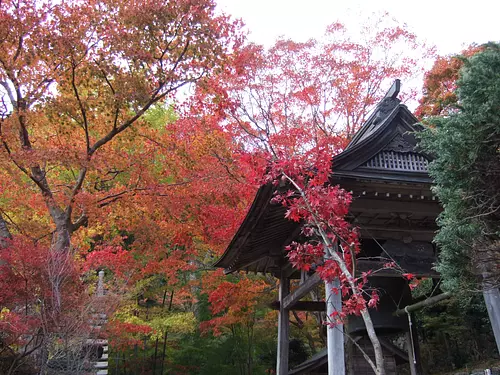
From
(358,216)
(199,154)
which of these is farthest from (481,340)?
(199,154)

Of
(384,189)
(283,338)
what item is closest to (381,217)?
(384,189)

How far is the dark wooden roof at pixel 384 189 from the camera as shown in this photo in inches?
232

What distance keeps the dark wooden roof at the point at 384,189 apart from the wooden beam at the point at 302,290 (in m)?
0.91

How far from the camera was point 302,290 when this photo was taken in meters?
7.43

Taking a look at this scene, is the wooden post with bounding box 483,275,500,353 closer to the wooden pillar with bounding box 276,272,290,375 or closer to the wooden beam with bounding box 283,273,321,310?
the wooden beam with bounding box 283,273,321,310

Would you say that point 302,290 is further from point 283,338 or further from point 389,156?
point 389,156

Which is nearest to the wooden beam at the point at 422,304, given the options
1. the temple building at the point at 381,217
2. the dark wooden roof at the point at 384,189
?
the temple building at the point at 381,217

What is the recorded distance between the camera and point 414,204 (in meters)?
6.43

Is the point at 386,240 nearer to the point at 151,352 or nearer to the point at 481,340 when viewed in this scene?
the point at 481,340

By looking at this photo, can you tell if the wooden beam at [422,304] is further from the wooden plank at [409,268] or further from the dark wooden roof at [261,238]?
the dark wooden roof at [261,238]

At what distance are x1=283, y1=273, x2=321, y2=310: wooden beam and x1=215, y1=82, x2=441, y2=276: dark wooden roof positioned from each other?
91 centimetres

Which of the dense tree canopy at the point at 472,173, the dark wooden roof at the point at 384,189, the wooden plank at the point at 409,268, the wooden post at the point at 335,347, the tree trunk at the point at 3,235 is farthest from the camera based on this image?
the tree trunk at the point at 3,235

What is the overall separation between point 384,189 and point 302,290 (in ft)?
8.36

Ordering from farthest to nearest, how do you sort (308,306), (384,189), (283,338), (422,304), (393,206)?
(308,306)
(283,338)
(422,304)
(393,206)
(384,189)
